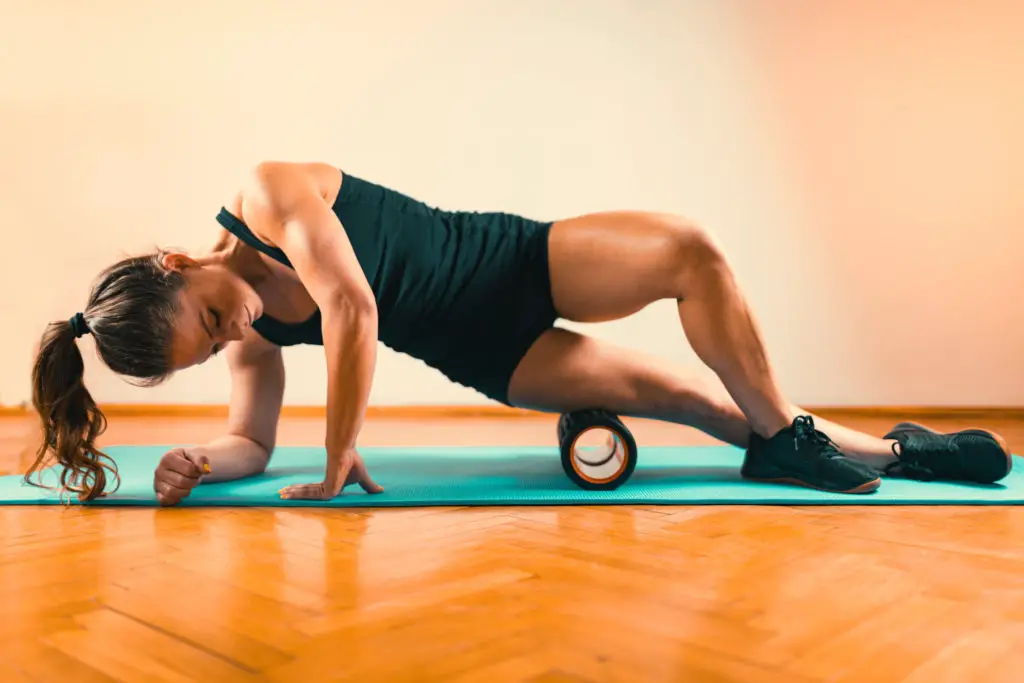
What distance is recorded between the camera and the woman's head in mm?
1327

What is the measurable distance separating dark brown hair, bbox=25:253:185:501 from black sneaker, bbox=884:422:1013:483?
58.2 inches

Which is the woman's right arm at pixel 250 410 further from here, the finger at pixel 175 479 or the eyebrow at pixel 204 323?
the eyebrow at pixel 204 323

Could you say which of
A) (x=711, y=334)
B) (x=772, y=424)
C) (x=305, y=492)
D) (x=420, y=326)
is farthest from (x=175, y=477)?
(x=772, y=424)

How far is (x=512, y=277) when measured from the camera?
5.40ft

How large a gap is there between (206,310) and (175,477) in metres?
0.31

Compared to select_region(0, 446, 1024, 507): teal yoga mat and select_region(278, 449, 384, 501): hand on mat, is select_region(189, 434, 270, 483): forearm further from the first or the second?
select_region(278, 449, 384, 501): hand on mat

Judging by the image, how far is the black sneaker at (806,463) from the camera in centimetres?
149

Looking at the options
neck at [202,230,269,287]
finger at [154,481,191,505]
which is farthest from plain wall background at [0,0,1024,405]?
finger at [154,481,191,505]

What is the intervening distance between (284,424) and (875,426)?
2323 mm

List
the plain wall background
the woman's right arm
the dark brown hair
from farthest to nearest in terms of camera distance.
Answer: the plain wall background < the woman's right arm < the dark brown hair

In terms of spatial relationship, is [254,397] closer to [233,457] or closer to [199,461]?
[233,457]

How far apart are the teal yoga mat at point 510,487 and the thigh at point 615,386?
136mm

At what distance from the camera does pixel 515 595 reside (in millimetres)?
854

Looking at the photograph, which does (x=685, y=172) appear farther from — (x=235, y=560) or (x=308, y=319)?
(x=235, y=560)
